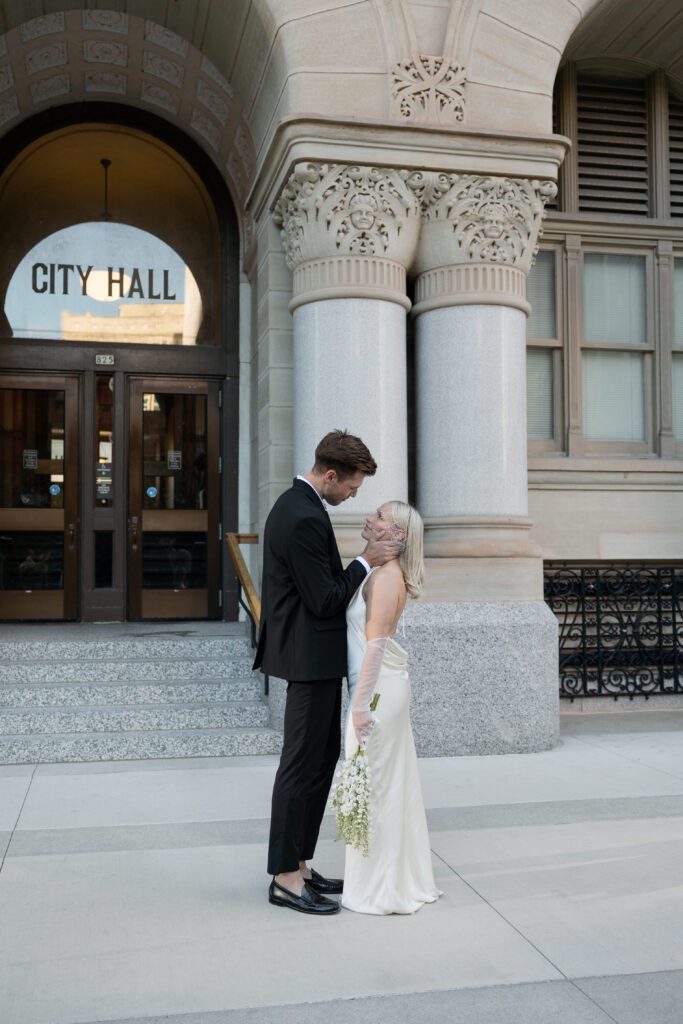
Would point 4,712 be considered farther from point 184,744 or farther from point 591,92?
point 591,92

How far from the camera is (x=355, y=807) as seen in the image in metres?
4.37

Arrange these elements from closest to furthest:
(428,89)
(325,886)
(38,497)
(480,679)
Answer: (325,886)
(480,679)
(428,89)
(38,497)

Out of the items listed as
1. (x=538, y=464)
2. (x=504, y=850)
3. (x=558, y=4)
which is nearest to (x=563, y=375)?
(x=538, y=464)

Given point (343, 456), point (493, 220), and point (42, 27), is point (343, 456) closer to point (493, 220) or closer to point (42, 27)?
point (493, 220)

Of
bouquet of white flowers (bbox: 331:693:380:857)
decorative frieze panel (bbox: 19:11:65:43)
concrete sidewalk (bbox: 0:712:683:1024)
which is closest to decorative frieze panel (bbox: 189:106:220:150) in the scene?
decorative frieze panel (bbox: 19:11:65:43)

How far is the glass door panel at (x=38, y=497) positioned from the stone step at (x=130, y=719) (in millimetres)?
3380

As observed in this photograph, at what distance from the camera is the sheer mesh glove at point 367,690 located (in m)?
4.46

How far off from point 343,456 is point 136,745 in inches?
162

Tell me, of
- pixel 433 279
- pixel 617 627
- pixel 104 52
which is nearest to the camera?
pixel 433 279

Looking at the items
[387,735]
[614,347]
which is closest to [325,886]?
[387,735]

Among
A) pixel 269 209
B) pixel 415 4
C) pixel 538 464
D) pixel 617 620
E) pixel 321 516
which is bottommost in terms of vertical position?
pixel 617 620

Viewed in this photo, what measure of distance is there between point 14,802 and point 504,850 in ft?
10.3

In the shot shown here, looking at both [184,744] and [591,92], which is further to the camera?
[591,92]

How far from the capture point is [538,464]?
33.5ft
